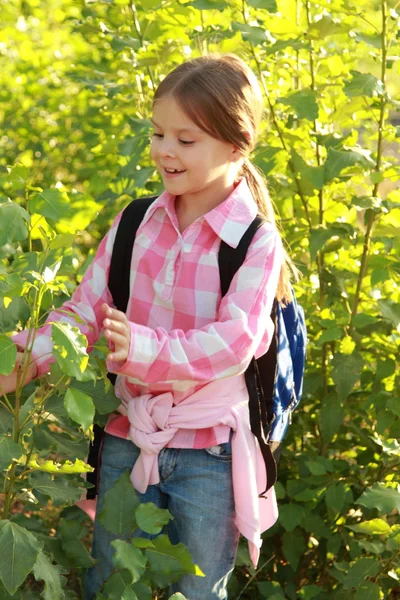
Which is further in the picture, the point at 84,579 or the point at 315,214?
the point at 315,214

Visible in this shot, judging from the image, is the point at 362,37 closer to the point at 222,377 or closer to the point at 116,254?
the point at 116,254

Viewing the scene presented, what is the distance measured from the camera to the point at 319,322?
334cm

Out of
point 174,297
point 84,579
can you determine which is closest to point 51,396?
point 174,297

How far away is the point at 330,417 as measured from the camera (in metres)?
3.42

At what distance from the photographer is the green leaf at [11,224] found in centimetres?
207

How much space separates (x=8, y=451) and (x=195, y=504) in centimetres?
51

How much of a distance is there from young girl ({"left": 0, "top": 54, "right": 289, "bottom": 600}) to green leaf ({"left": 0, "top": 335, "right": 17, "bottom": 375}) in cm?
25

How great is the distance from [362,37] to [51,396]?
4.96 ft

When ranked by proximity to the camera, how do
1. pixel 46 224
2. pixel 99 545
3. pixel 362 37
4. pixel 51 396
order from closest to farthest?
1. pixel 46 224
2. pixel 51 396
3. pixel 99 545
4. pixel 362 37

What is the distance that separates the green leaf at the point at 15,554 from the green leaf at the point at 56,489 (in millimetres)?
119

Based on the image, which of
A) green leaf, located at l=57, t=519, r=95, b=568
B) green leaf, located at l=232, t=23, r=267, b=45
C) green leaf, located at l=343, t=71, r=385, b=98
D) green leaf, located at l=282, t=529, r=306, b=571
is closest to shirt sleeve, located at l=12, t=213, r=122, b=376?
green leaf, located at l=57, t=519, r=95, b=568

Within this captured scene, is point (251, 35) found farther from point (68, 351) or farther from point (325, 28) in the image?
point (68, 351)

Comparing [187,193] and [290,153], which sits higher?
[187,193]

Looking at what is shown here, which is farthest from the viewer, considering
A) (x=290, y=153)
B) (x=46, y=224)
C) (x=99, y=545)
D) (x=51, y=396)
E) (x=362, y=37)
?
(x=290, y=153)
